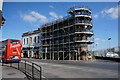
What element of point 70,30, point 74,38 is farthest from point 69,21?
point 74,38

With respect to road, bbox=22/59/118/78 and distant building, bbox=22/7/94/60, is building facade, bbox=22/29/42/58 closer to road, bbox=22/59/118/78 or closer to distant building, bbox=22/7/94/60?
distant building, bbox=22/7/94/60

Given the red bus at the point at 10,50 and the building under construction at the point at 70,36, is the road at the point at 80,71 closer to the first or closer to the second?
the red bus at the point at 10,50

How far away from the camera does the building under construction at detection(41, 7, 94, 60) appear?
127 feet

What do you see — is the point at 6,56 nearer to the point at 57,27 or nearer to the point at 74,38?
the point at 74,38

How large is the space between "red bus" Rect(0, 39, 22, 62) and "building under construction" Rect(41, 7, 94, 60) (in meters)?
21.5

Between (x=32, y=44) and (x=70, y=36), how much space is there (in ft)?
70.8

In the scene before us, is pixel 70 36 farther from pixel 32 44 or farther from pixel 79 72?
pixel 79 72

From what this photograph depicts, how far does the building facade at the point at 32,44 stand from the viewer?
5403cm

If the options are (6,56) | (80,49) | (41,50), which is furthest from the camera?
(41,50)

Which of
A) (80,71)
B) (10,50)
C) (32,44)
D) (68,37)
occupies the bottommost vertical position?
(80,71)

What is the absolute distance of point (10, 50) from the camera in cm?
1902

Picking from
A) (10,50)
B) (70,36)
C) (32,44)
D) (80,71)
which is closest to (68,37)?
(70,36)

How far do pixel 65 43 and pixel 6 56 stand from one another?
24.9 meters

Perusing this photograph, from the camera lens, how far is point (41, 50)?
51594 mm
